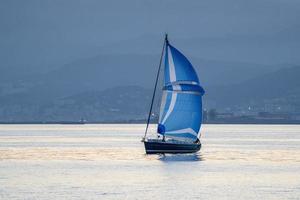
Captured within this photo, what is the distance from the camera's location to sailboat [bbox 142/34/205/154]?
85000 mm

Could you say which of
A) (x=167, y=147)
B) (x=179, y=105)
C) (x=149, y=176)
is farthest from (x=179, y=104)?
(x=149, y=176)

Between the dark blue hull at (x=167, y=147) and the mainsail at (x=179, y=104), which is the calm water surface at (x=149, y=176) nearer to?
the dark blue hull at (x=167, y=147)

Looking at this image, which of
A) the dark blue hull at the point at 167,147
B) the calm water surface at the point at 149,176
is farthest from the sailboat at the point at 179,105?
the calm water surface at the point at 149,176

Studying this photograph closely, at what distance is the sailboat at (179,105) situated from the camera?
8500cm

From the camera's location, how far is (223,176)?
214 ft

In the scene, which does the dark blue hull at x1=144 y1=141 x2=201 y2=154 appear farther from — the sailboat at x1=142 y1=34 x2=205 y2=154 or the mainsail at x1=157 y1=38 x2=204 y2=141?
the mainsail at x1=157 y1=38 x2=204 y2=141

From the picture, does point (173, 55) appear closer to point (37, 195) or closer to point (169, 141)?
point (169, 141)

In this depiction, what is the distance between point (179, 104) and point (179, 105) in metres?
0.09

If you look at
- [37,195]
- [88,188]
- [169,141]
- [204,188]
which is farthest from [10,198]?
[169,141]

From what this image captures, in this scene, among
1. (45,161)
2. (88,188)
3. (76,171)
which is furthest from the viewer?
(45,161)

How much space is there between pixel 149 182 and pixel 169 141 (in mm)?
23643

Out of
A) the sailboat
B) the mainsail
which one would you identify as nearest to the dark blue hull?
the sailboat

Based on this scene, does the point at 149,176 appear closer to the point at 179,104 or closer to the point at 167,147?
the point at 167,147

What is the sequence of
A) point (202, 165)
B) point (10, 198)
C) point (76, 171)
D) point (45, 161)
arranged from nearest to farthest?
1. point (10, 198)
2. point (76, 171)
3. point (202, 165)
4. point (45, 161)
